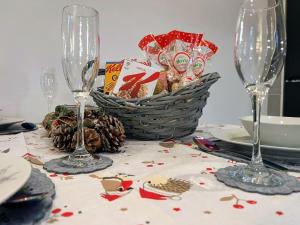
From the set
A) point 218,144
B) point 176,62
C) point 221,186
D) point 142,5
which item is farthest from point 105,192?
point 142,5

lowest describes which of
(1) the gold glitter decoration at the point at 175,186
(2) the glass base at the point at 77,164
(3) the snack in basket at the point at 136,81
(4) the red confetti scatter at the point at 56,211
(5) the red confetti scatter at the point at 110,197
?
(1) the gold glitter decoration at the point at 175,186

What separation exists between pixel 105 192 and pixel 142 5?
5.69 feet

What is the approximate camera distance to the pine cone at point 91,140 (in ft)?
2.15

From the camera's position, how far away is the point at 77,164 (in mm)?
552

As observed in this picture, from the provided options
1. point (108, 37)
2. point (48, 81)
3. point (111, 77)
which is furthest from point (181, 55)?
point (108, 37)

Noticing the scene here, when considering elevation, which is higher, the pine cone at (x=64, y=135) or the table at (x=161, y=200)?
the pine cone at (x=64, y=135)

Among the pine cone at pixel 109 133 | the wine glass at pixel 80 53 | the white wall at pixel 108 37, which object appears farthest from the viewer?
the white wall at pixel 108 37

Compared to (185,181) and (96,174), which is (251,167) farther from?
(96,174)

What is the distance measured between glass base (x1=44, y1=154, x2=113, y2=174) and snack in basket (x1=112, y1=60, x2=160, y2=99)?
0.90 feet

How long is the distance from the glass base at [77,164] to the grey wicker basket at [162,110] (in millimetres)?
204

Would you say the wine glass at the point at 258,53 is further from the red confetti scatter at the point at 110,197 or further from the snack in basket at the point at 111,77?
the snack in basket at the point at 111,77

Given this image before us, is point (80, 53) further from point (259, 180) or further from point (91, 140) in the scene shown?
point (259, 180)

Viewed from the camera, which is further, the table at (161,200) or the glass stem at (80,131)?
the glass stem at (80,131)

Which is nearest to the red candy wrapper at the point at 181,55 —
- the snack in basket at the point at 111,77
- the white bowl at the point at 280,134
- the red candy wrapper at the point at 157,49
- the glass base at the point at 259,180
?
the red candy wrapper at the point at 157,49
